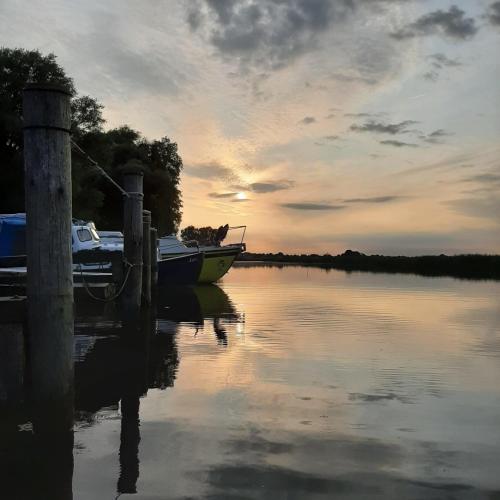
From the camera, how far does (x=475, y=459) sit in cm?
557

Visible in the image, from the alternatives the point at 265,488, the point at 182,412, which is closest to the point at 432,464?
the point at 265,488

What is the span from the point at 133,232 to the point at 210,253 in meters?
20.7

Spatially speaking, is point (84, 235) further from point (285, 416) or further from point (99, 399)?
point (285, 416)

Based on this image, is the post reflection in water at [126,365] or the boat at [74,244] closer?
the post reflection in water at [126,365]

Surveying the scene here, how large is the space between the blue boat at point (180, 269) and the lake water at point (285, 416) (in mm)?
16161

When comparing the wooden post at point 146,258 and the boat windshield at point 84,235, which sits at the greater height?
Result: the boat windshield at point 84,235

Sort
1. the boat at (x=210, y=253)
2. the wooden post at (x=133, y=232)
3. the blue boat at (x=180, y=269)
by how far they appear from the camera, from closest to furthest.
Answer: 1. the wooden post at (x=133, y=232)
2. the blue boat at (x=180, y=269)
3. the boat at (x=210, y=253)

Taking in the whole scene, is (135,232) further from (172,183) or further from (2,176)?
(172,183)

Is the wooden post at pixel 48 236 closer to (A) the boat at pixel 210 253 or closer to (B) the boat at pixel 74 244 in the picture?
(B) the boat at pixel 74 244

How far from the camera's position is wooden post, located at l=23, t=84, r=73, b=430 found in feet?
18.7

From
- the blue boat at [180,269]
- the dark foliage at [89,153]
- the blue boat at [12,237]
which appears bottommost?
the blue boat at [180,269]

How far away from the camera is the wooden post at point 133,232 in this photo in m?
15.4

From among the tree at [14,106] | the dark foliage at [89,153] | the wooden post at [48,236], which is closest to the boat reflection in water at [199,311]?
the wooden post at [48,236]

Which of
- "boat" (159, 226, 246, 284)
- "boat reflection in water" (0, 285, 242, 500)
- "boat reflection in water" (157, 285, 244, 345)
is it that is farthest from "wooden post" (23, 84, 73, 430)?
"boat" (159, 226, 246, 284)
